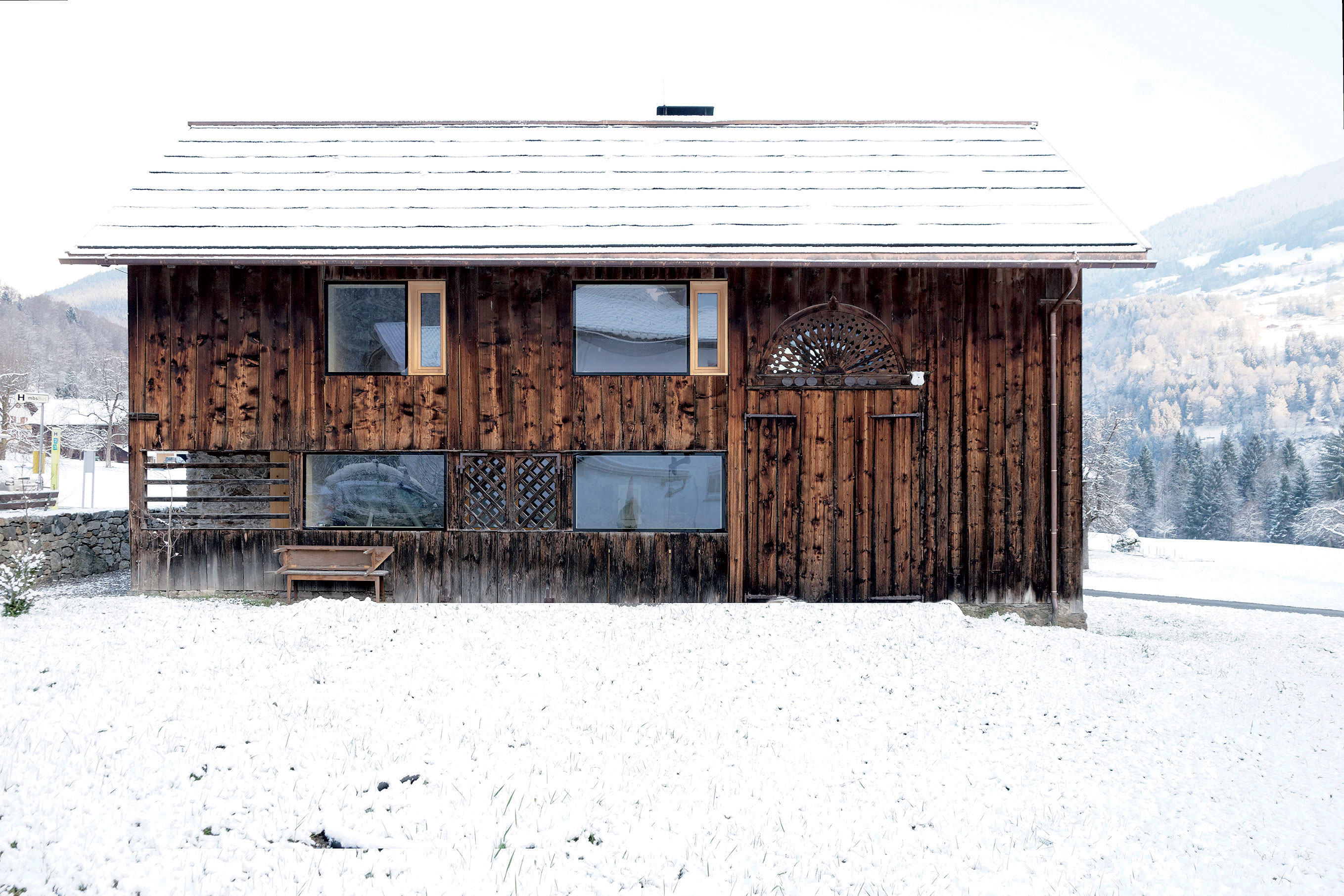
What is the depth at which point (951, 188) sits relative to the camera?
8.95 meters

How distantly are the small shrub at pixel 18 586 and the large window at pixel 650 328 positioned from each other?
5.62m

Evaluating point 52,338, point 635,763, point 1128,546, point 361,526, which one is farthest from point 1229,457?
point 52,338

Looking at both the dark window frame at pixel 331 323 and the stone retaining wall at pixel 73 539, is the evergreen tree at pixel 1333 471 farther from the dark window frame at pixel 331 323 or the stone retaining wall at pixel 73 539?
the stone retaining wall at pixel 73 539

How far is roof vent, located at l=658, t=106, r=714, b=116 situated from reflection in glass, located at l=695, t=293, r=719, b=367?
4020mm

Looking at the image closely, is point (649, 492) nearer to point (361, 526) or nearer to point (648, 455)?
point (648, 455)

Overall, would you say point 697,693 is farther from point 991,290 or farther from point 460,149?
point 460,149

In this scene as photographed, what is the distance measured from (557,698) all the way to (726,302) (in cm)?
479

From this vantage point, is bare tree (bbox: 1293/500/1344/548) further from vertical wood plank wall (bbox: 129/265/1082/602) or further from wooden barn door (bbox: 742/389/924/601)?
wooden barn door (bbox: 742/389/924/601)

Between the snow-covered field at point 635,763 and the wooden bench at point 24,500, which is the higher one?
the wooden bench at point 24,500

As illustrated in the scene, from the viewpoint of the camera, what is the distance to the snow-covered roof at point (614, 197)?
25.8 feet

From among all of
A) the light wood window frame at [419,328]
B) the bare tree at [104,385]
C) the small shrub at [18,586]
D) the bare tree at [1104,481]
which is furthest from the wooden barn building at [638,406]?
the bare tree at [104,385]

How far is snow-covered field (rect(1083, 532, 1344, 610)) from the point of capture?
59.1 ft

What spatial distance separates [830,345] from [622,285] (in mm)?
2402

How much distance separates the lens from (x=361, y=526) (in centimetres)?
847
